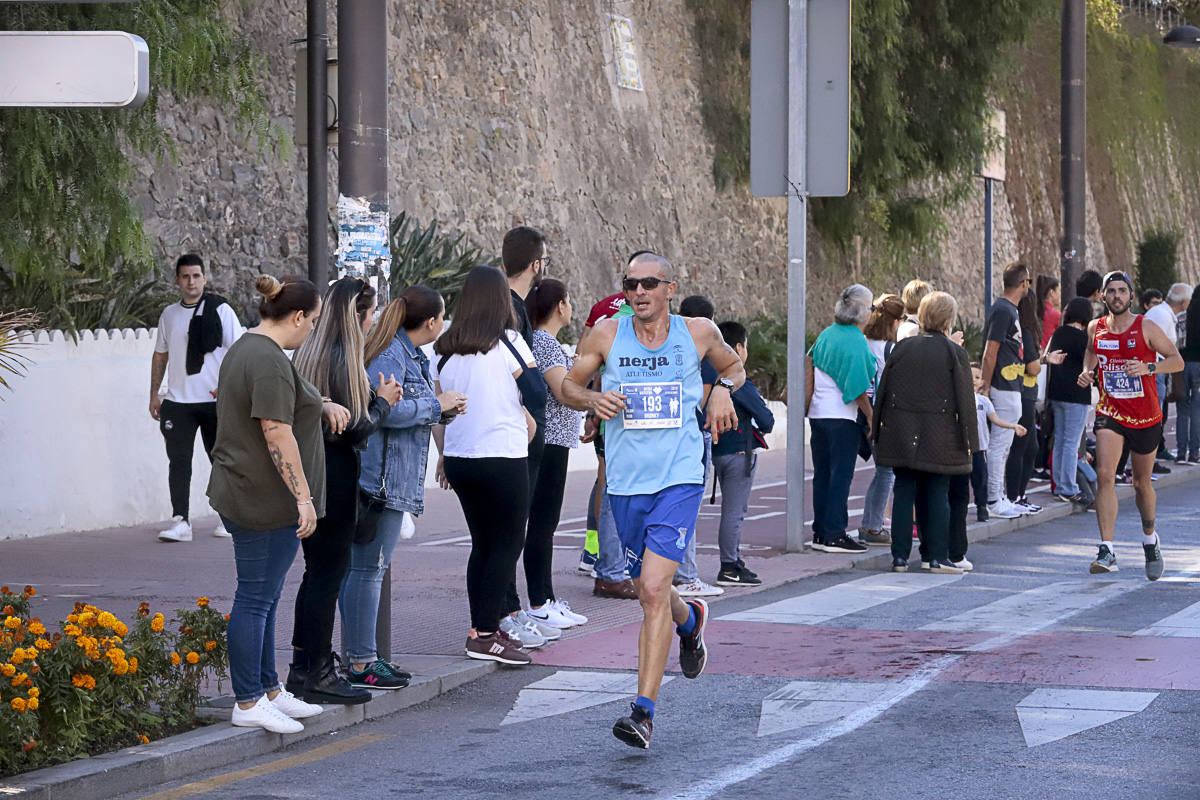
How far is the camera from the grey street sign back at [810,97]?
12.7 meters

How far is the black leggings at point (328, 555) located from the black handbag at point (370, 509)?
0.62ft

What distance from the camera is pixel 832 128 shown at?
12.7m

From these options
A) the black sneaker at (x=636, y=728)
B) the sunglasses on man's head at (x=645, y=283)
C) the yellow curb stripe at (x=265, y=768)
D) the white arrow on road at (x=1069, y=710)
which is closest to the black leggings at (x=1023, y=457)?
the white arrow on road at (x=1069, y=710)

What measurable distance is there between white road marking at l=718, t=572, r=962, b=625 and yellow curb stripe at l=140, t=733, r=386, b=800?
333cm

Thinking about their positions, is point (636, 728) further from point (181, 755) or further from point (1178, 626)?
point (1178, 626)

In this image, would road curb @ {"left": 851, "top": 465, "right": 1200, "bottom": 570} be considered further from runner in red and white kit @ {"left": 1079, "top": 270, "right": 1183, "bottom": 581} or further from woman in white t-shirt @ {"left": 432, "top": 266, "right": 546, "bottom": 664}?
woman in white t-shirt @ {"left": 432, "top": 266, "right": 546, "bottom": 664}

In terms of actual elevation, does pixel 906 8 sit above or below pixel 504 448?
above

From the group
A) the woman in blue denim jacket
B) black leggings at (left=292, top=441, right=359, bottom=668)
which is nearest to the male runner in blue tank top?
the woman in blue denim jacket

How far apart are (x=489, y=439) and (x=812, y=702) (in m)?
1.87

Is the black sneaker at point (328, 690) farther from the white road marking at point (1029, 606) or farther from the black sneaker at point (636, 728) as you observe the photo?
the white road marking at point (1029, 606)

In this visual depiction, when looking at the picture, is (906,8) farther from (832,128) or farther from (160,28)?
(160,28)

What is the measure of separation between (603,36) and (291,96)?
7.49 meters

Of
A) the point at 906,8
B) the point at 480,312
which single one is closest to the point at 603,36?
the point at 906,8

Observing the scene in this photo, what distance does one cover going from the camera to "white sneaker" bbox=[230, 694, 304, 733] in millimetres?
6691
